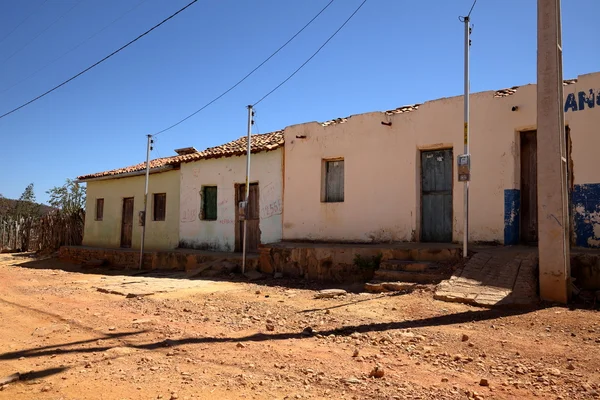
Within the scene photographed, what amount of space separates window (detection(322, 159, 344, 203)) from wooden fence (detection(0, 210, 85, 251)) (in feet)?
44.3

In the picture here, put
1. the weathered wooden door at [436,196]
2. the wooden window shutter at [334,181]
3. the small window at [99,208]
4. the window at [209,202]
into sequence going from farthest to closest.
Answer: the small window at [99,208] < the window at [209,202] < the wooden window shutter at [334,181] < the weathered wooden door at [436,196]

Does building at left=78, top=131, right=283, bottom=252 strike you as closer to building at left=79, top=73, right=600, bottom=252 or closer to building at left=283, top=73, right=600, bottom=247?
building at left=79, top=73, right=600, bottom=252

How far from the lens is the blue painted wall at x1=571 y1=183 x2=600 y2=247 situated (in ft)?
27.0

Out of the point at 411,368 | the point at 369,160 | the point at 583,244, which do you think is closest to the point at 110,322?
the point at 411,368

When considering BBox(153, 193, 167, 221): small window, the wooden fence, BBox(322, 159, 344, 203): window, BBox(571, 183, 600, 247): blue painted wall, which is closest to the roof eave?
BBox(153, 193, 167, 221): small window

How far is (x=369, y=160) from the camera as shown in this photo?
11.3m

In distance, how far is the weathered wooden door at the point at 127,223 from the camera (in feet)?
61.0

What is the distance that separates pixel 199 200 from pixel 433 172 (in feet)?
25.9

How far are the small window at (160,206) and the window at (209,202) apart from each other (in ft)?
7.34

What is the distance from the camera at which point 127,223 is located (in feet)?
61.5

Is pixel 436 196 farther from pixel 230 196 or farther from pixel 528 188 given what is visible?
pixel 230 196

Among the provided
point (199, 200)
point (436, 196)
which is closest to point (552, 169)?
point (436, 196)

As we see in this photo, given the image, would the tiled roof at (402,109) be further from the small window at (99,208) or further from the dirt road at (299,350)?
the small window at (99,208)

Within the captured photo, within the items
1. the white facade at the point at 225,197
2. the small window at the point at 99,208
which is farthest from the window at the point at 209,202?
A: the small window at the point at 99,208
